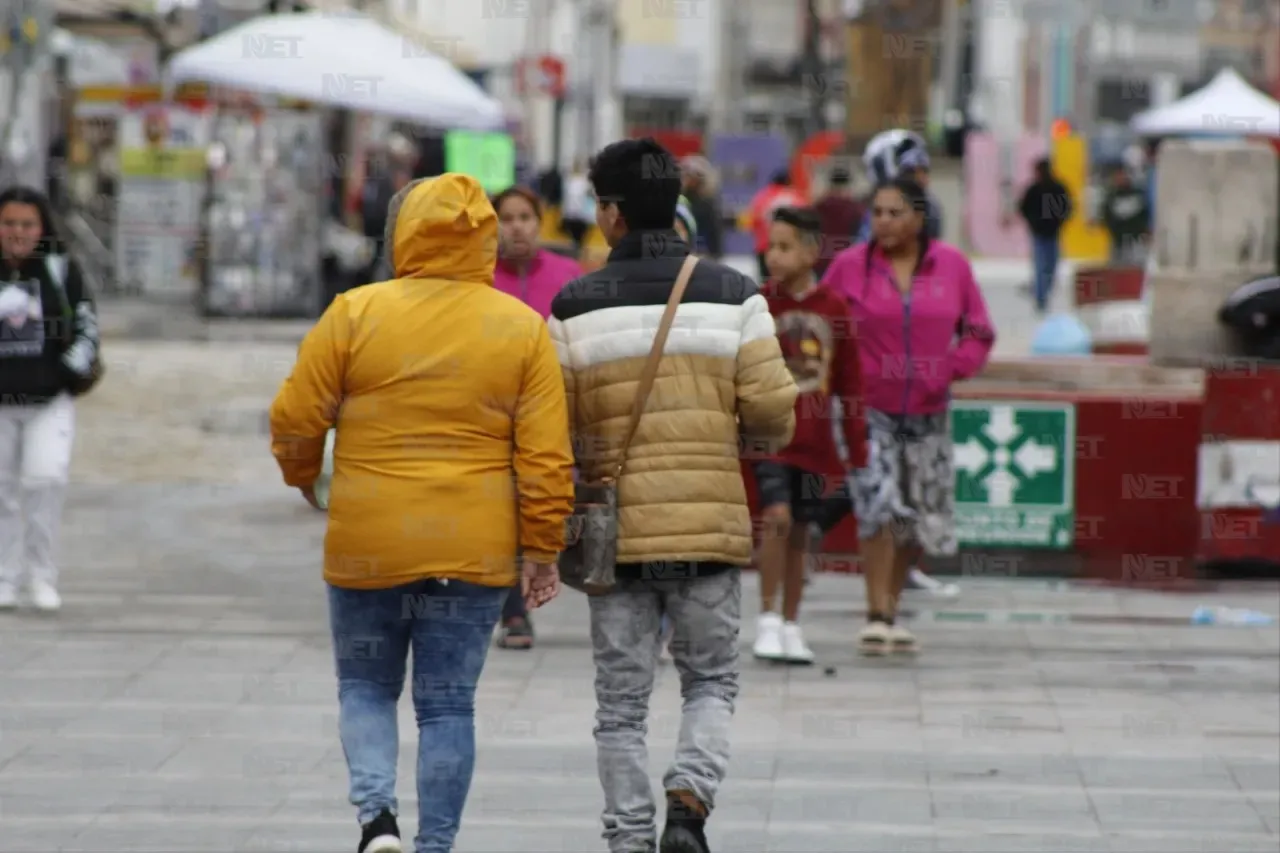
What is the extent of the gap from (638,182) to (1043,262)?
26.1 meters

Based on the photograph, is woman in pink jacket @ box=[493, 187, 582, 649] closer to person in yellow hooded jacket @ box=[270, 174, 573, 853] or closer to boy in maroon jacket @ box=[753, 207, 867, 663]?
boy in maroon jacket @ box=[753, 207, 867, 663]

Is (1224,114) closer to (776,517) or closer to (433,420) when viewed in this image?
(776,517)

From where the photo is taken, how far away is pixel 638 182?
247 inches

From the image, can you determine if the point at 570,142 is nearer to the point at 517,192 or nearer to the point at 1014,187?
the point at 1014,187

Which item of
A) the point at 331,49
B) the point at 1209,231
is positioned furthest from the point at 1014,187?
the point at 1209,231

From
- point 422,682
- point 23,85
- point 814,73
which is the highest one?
point 814,73

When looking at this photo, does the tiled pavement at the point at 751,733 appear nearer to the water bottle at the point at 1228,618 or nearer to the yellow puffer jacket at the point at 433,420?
the water bottle at the point at 1228,618

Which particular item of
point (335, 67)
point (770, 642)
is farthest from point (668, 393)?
point (335, 67)

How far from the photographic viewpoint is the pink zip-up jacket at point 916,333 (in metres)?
9.86

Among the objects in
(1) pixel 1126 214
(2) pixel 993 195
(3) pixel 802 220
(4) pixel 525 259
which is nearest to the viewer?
(3) pixel 802 220

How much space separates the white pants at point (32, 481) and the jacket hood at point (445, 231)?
488 cm

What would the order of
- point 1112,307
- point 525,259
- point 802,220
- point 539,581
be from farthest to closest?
point 1112,307, point 525,259, point 802,220, point 539,581

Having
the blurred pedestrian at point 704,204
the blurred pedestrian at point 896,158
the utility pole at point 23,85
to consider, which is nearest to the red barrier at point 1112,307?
the blurred pedestrian at point 704,204

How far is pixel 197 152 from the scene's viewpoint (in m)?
29.7
